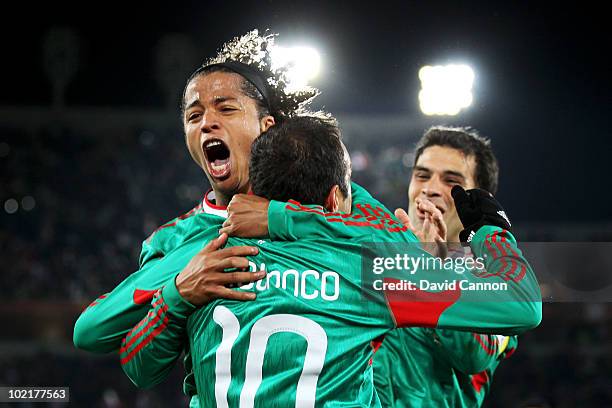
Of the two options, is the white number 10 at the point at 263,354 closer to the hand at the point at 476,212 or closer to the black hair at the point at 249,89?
the hand at the point at 476,212

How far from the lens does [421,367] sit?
9.46 feet

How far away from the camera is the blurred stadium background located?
12.8 meters

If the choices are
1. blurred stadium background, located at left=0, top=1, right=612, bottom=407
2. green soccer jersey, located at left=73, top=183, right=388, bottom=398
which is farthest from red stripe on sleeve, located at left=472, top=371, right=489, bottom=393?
blurred stadium background, located at left=0, top=1, right=612, bottom=407

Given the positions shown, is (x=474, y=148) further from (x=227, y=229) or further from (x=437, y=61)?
(x=437, y=61)

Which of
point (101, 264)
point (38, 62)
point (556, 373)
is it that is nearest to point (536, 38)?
point (556, 373)

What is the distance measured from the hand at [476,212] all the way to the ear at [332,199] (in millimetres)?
517

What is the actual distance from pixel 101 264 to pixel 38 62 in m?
6.47

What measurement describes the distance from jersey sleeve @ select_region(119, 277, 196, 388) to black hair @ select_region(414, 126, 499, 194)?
76.9 inches

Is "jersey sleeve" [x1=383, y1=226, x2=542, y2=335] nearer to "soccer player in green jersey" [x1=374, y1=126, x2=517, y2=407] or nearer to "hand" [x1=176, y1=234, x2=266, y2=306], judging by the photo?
"hand" [x1=176, y1=234, x2=266, y2=306]

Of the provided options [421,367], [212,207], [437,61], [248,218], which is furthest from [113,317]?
[437,61]

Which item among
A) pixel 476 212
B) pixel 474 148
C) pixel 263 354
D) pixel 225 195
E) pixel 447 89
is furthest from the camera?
pixel 447 89

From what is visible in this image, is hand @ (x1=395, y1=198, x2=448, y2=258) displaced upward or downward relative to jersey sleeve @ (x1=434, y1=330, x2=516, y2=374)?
upward

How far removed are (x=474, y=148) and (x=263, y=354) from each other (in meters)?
2.12

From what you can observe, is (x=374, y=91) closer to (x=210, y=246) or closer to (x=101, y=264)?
(x=101, y=264)
